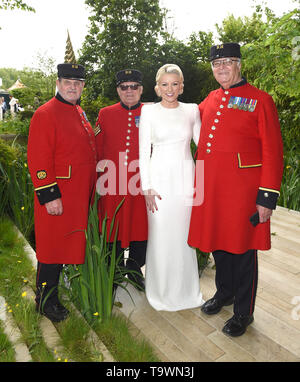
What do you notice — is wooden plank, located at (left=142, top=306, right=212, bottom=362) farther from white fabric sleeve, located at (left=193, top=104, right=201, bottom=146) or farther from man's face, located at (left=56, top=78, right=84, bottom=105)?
man's face, located at (left=56, top=78, right=84, bottom=105)

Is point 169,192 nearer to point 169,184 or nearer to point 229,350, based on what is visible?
point 169,184

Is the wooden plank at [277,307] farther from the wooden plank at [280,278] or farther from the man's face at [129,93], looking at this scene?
the man's face at [129,93]

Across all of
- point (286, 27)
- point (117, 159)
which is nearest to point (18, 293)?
point (117, 159)

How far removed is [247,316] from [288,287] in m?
0.74

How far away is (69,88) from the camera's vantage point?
2.00 metres

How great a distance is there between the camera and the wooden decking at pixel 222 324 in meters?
1.87

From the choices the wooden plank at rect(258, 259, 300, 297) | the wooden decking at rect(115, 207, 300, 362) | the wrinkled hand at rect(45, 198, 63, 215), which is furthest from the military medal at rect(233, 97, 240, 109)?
the wooden plank at rect(258, 259, 300, 297)

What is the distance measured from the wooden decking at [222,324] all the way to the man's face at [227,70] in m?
1.54

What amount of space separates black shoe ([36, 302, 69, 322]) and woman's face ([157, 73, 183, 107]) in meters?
1.51

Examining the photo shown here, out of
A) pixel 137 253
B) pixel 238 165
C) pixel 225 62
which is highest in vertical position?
pixel 225 62

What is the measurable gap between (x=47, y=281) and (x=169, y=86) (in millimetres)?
1473

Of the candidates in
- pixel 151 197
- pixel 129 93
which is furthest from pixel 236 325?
pixel 129 93

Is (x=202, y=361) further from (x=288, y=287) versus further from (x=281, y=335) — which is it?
(x=288, y=287)

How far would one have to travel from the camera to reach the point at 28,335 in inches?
74.9
